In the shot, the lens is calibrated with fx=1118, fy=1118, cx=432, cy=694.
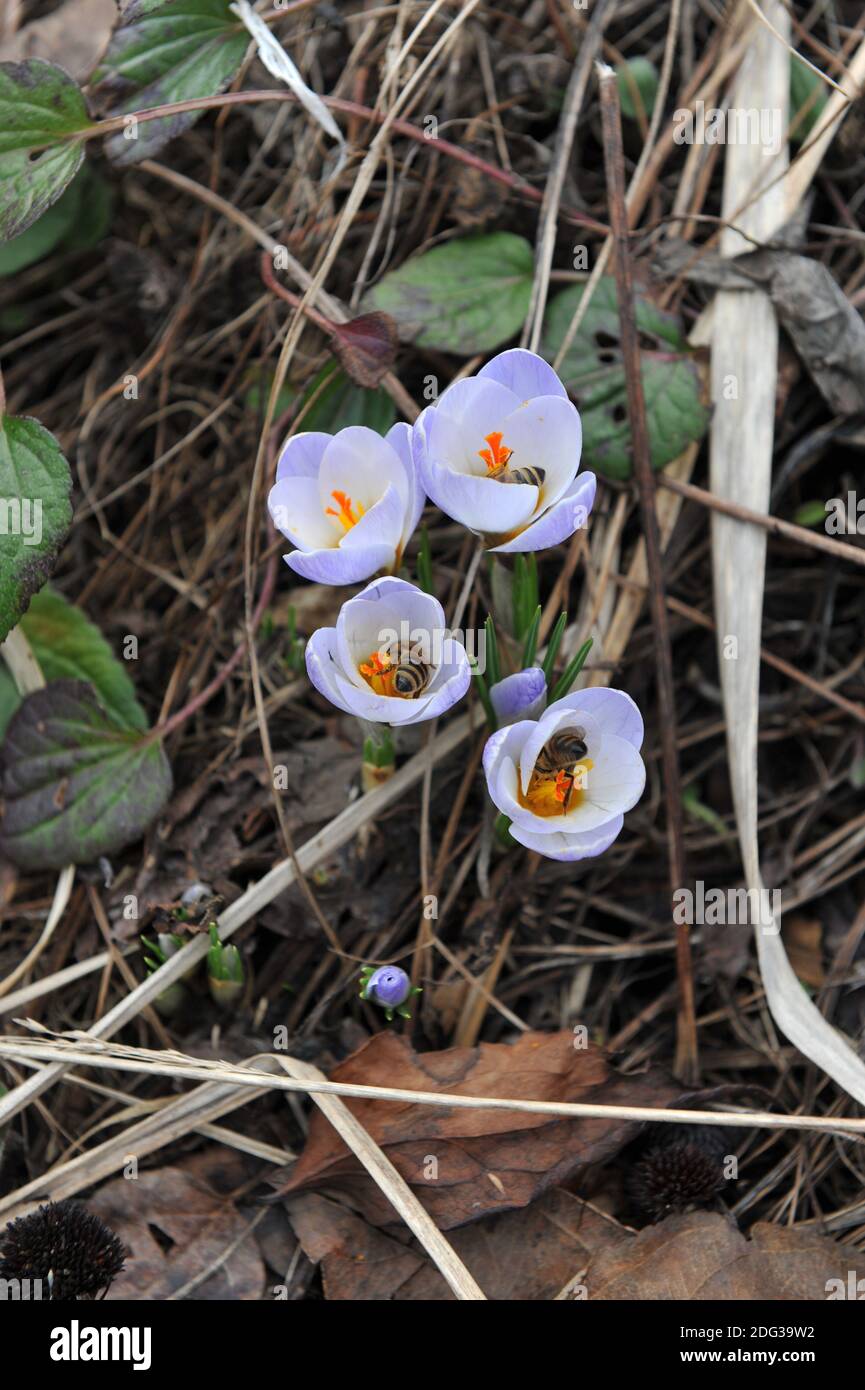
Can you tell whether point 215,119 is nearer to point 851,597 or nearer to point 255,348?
point 255,348

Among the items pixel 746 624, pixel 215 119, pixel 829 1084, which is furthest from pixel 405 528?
pixel 215 119

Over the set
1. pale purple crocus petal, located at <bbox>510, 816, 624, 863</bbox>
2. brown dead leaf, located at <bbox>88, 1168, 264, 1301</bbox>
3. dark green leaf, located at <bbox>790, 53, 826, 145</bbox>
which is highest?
dark green leaf, located at <bbox>790, 53, 826, 145</bbox>

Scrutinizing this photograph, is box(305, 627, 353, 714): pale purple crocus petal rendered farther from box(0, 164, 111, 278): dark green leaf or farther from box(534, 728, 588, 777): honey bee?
box(0, 164, 111, 278): dark green leaf

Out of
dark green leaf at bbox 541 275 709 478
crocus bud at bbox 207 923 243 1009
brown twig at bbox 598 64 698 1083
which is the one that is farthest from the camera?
dark green leaf at bbox 541 275 709 478

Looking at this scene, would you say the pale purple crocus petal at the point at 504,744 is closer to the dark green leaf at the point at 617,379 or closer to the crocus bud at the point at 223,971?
the crocus bud at the point at 223,971

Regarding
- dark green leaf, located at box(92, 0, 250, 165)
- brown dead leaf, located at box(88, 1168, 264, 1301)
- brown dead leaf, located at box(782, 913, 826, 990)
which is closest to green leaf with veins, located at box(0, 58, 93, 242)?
dark green leaf, located at box(92, 0, 250, 165)

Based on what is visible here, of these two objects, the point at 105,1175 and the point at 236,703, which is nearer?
the point at 105,1175
